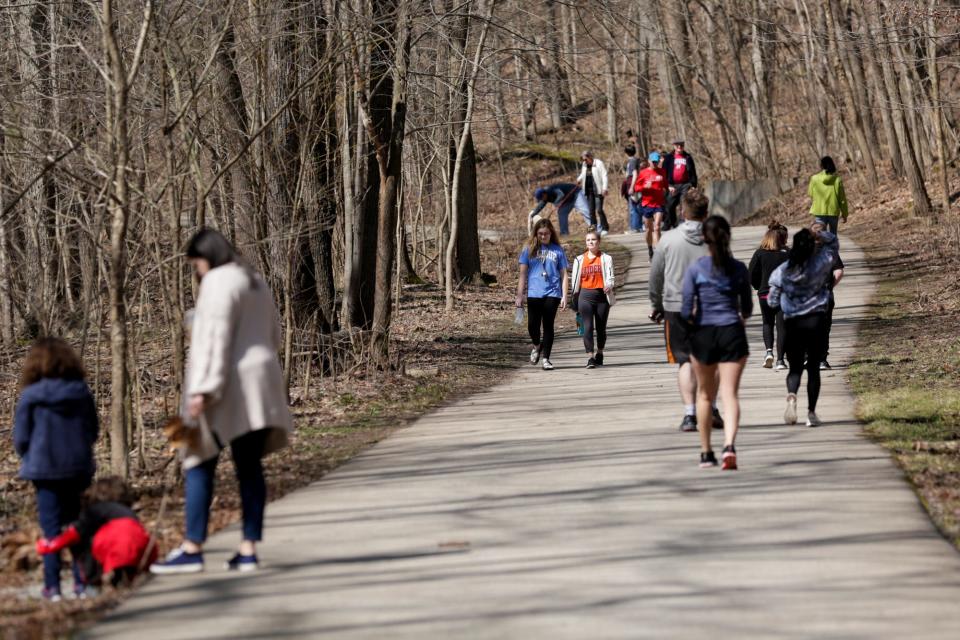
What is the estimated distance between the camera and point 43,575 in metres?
7.42

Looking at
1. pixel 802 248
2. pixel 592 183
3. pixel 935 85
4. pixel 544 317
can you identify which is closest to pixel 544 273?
pixel 544 317

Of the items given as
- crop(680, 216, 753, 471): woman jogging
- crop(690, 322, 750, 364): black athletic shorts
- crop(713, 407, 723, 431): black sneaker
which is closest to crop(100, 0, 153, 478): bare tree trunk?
crop(680, 216, 753, 471): woman jogging

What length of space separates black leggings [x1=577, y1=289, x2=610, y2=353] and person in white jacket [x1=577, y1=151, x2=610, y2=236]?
14424 millimetres

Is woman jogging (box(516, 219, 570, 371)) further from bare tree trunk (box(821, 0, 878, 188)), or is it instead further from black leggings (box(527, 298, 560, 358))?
bare tree trunk (box(821, 0, 878, 188))

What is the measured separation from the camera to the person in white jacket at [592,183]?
30.8 meters

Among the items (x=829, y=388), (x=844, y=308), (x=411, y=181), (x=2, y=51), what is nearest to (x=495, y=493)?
(x=829, y=388)

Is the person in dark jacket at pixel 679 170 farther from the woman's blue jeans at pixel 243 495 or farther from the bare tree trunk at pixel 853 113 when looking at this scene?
the woman's blue jeans at pixel 243 495

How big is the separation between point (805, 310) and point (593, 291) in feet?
16.2

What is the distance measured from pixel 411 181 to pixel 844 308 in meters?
12.6

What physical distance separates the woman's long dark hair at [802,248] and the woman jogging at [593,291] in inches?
178

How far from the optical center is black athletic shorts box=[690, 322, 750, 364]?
373 inches

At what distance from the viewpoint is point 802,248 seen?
455 inches

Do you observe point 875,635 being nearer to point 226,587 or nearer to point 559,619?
point 559,619

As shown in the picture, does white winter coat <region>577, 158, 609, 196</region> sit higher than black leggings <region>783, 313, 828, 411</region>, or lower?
higher
